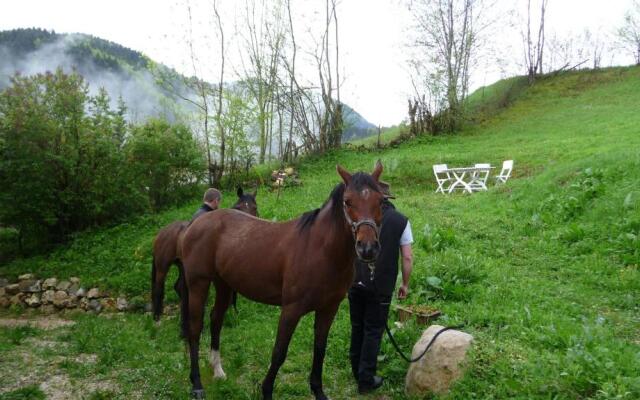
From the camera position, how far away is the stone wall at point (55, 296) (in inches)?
399

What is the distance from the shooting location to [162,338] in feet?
23.0

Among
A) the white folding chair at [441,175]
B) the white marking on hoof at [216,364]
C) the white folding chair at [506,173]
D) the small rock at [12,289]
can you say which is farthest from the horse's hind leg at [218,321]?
the white folding chair at [506,173]

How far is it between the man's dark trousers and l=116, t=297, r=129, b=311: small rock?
6.51 meters

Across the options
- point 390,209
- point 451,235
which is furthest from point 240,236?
point 451,235

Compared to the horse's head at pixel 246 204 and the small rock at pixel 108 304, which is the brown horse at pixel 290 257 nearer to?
the horse's head at pixel 246 204

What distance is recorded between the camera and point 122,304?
9906mm

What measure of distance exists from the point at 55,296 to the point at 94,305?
1263 mm

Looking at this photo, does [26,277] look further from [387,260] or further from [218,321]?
[387,260]

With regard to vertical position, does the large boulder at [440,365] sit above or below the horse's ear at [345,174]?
below

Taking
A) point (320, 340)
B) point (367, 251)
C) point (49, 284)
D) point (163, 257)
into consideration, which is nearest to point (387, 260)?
point (320, 340)

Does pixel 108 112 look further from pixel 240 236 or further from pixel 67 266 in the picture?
pixel 240 236

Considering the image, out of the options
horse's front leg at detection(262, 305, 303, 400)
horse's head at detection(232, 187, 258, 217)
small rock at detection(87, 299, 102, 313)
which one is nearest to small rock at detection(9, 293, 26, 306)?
small rock at detection(87, 299, 102, 313)

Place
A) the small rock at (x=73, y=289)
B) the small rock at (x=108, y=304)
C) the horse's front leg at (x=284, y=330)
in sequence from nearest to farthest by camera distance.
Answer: the horse's front leg at (x=284, y=330) → the small rock at (x=108, y=304) → the small rock at (x=73, y=289)

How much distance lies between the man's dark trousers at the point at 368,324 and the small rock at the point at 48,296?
339 inches
